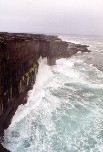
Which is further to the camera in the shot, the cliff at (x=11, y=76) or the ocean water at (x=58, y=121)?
the cliff at (x=11, y=76)

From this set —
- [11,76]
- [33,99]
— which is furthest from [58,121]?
[33,99]

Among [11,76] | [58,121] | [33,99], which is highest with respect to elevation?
[11,76]

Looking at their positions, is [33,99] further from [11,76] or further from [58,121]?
[11,76]

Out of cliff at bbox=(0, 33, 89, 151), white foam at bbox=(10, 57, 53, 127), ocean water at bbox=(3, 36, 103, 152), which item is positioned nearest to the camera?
ocean water at bbox=(3, 36, 103, 152)

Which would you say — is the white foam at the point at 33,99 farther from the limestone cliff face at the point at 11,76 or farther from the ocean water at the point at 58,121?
the limestone cliff face at the point at 11,76

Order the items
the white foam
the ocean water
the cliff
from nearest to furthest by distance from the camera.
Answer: the ocean water → the cliff → the white foam

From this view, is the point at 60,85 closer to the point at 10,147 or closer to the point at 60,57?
the point at 10,147

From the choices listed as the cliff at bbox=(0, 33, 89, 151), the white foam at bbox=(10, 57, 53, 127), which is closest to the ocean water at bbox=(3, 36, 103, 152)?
the white foam at bbox=(10, 57, 53, 127)

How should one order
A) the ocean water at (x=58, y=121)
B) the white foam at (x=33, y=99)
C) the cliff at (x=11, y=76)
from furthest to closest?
the white foam at (x=33, y=99)
the cliff at (x=11, y=76)
the ocean water at (x=58, y=121)

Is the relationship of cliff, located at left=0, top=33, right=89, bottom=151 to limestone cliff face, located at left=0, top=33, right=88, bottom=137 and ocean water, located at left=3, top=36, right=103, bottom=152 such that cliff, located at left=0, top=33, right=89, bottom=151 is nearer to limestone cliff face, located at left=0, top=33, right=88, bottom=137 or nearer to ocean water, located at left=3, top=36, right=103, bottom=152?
limestone cliff face, located at left=0, top=33, right=88, bottom=137

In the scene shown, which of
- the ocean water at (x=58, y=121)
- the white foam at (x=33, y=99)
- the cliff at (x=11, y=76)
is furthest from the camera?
the white foam at (x=33, y=99)

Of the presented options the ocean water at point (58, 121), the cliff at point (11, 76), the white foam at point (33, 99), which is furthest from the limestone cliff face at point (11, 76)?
the ocean water at point (58, 121)

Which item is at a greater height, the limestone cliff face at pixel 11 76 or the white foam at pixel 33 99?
the limestone cliff face at pixel 11 76
